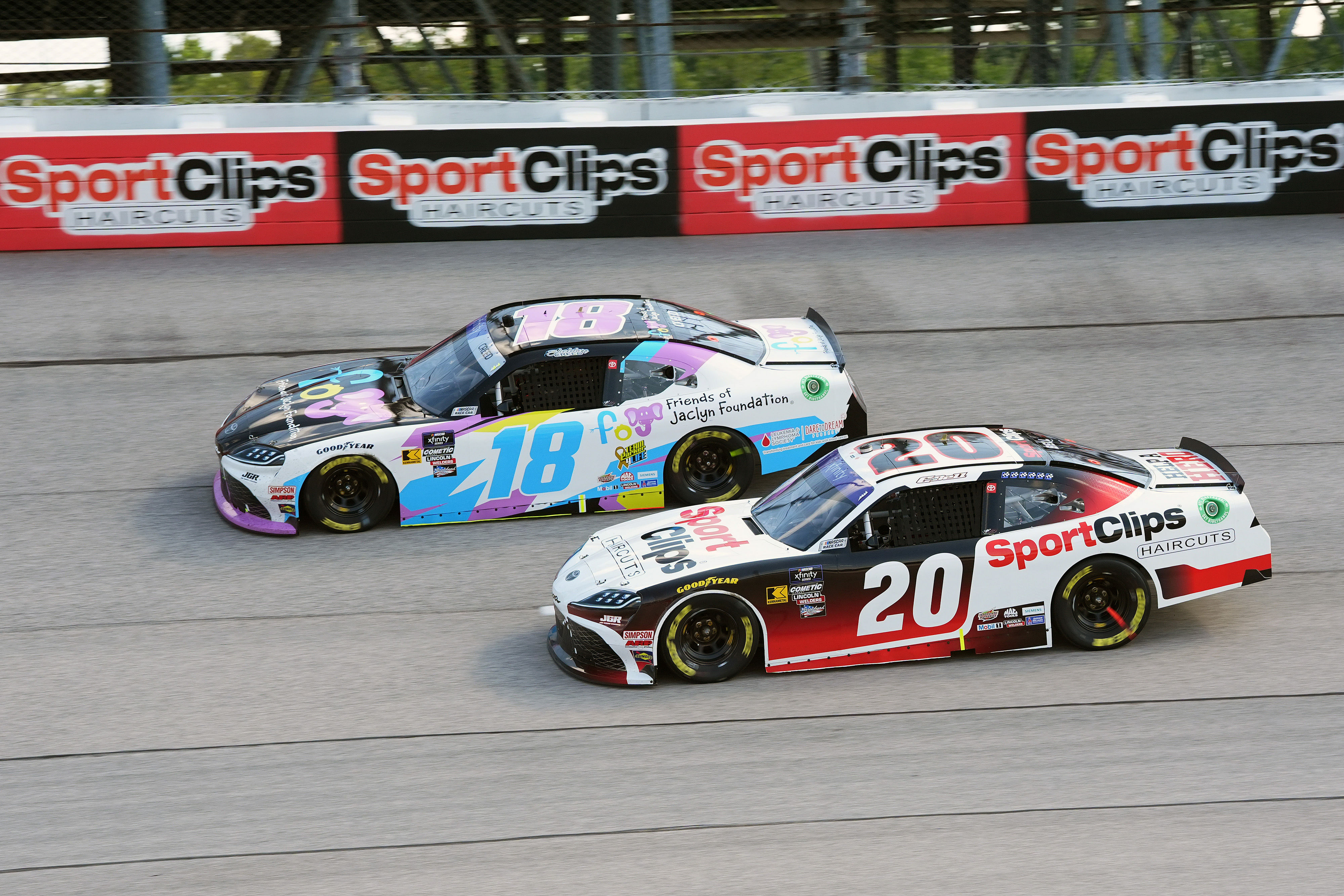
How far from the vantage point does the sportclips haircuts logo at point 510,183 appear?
49.4ft

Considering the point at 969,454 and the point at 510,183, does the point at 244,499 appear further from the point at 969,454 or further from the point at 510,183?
the point at 510,183

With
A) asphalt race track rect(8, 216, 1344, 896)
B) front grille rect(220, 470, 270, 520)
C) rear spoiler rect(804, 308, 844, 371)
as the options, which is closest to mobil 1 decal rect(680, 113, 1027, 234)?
asphalt race track rect(8, 216, 1344, 896)

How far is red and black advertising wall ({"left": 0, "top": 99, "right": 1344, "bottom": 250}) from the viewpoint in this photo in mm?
14828

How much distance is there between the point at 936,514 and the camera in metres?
7.62

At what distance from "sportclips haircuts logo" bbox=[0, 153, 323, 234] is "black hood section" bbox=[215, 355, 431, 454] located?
506cm

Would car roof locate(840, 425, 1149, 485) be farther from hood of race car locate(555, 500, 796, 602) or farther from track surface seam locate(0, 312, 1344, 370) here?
track surface seam locate(0, 312, 1344, 370)

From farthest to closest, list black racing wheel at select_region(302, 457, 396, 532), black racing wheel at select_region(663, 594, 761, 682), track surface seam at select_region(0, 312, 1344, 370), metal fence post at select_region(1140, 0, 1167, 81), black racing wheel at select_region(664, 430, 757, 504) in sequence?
metal fence post at select_region(1140, 0, 1167, 81) → track surface seam at select_region(0, 312, 1344, 370) → black racing wheel at select_region(664, 430, 757, 504) → black racing wheel at select_region(302, 457, 396, 532) → black racing wheel at select_region(663, 594, 761, 682)

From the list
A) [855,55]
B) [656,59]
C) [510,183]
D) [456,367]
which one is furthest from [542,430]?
[855,55]

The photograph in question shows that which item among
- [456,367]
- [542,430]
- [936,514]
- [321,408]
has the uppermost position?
[456,367]

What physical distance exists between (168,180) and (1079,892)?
12404 mm

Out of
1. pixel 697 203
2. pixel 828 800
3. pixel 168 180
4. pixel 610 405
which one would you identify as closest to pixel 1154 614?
pixel 828 800

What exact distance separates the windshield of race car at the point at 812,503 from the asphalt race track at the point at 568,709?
0.80 meters

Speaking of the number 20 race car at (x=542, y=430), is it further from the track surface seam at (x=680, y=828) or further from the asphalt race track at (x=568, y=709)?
the track surface seam at (x=680, y=828)

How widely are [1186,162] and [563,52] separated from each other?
7102mm
